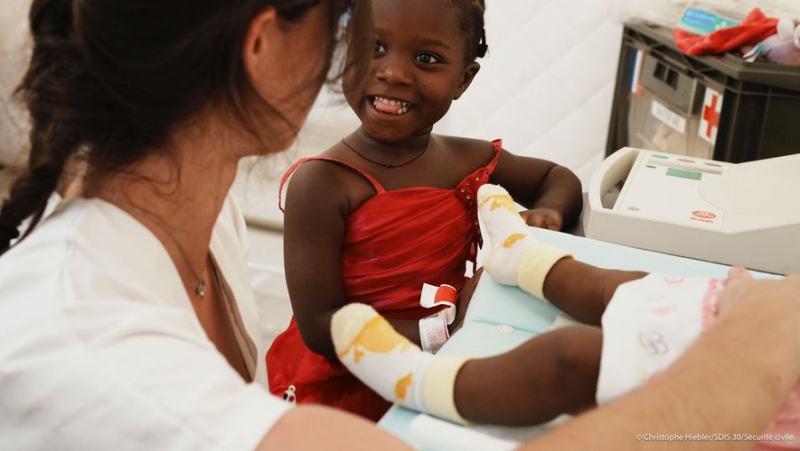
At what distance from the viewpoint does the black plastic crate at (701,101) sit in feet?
5.03

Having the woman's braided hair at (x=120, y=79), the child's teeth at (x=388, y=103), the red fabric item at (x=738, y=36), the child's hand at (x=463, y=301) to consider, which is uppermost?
the woman's braided hair at (x=120, y=79)

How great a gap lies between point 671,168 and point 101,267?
1.11 meters

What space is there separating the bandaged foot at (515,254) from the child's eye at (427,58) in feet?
0.84

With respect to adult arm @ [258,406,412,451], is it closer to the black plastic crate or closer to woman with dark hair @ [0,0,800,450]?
woman with dark hair @ [0,0,800,450]

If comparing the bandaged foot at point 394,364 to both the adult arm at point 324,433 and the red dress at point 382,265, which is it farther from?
the red dress at point 382,265

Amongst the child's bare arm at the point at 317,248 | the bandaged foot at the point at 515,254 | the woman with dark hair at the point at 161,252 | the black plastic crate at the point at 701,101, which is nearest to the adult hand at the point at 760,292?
the woman with dark hair at the point at 161,252

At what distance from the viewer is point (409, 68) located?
121 cm

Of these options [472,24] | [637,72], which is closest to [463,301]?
[472,24]

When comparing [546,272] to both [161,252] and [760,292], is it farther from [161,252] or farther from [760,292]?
[161,252]

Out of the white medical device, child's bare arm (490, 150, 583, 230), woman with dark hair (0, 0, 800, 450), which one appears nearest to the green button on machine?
the white medical device

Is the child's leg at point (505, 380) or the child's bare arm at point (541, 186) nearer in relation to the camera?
the child's leg at point (505, 380)

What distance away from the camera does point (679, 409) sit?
1.96 ft

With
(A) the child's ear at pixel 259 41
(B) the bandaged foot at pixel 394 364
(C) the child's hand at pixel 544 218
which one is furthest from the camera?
(C) the child's hand at pixel 544 218

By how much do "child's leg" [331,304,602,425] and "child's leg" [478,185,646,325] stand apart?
6.4 inches
